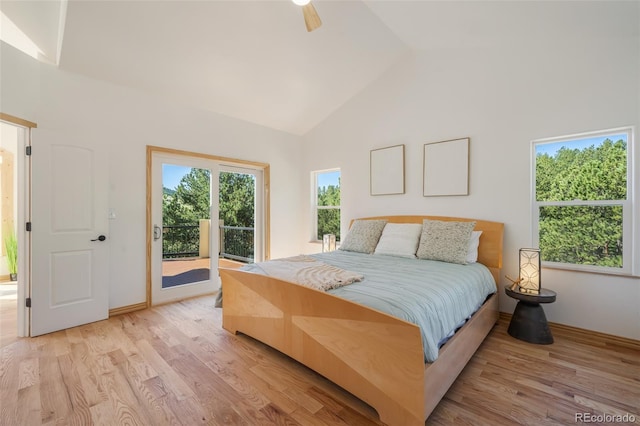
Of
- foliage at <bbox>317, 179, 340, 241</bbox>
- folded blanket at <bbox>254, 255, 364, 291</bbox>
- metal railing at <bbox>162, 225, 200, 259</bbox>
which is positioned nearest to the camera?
folded blanket at <bbox>254, 255, 364, 291</bbox>

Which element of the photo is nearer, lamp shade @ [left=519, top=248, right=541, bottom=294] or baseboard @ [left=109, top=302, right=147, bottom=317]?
lamp shade @ [left=519, top=248, right=541, bottom=294]

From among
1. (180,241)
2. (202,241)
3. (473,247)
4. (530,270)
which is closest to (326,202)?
(202,241)

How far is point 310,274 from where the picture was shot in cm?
218

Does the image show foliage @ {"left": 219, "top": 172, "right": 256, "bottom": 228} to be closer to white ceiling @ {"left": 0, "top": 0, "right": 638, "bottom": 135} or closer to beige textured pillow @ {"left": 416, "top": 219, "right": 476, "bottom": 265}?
white ceiling @ {"left": 0, "top": 0, "right": 638, "bottom": 135}

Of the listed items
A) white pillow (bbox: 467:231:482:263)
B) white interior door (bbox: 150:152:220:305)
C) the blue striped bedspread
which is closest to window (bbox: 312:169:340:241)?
white interior door (bbox: 150:152:220:305)

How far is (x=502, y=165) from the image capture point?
3006mm

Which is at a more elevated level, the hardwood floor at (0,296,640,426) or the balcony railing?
the balcony railing

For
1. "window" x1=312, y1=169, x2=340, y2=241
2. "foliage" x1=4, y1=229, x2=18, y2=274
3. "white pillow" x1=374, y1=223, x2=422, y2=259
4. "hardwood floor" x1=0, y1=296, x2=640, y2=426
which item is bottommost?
"hardwood floor" x1=0, y1=296, x2=640, y2=426

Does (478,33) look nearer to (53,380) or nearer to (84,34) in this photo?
(84,34)

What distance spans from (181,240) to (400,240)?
2.81 meters

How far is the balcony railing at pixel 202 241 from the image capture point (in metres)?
3.62

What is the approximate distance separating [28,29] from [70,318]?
8.81 feet

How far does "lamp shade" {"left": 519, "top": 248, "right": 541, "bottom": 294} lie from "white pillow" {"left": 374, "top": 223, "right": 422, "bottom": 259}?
3.26 ft

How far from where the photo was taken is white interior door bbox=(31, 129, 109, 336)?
8.53 feet
